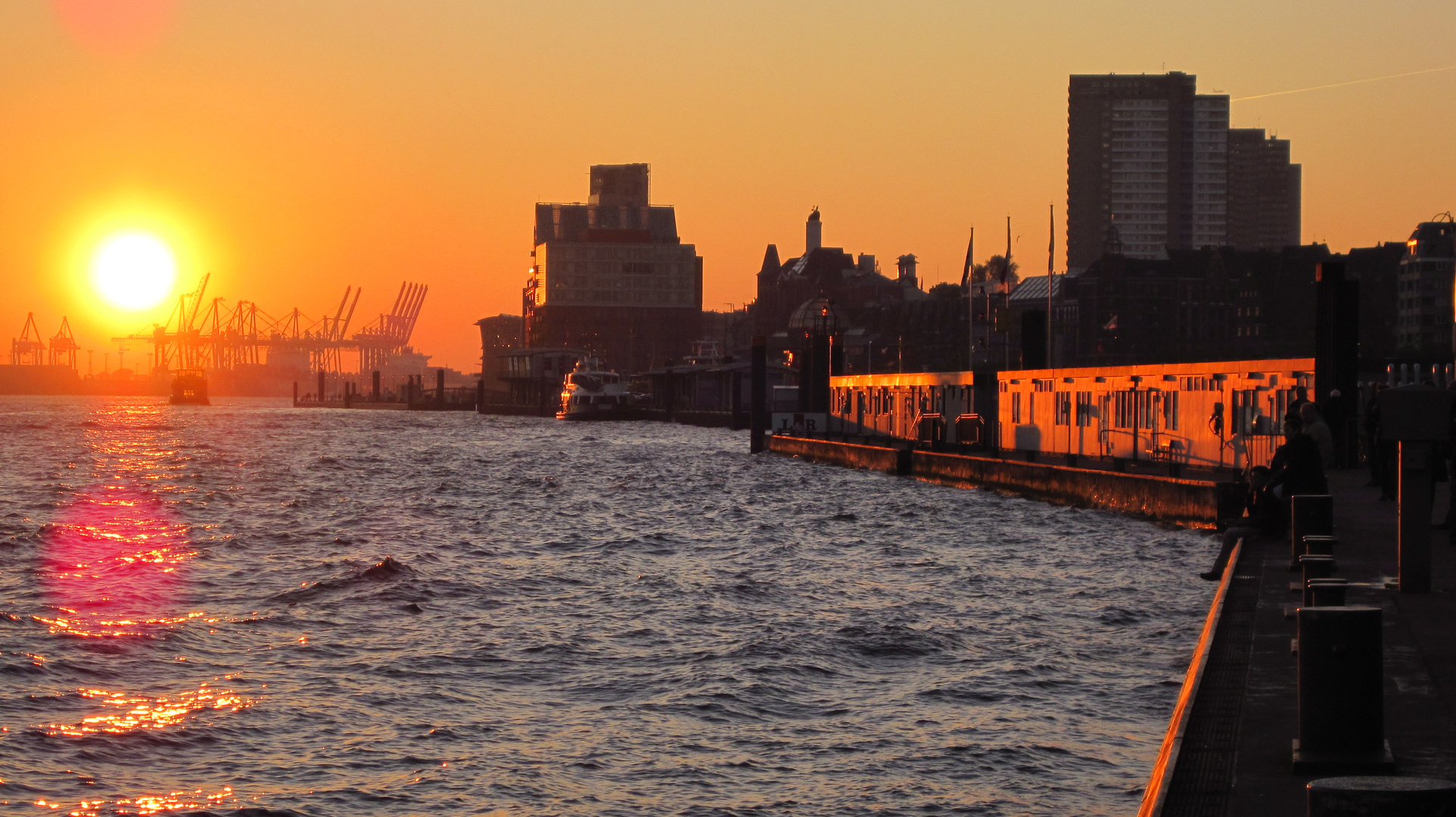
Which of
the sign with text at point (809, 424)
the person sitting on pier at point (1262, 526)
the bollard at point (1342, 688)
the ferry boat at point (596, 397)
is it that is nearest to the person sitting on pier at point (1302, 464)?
the person sitting on pier at point (1262, 526)

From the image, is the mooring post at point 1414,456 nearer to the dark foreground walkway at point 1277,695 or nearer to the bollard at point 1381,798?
the dark foreground walkway at point 1277,695

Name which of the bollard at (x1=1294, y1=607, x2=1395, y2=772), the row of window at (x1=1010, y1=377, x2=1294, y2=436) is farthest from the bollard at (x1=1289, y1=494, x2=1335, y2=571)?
the row of window at (x1=1010, y1=377, x2=1294, y2=436)

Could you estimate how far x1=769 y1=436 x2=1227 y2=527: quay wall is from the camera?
95.3ft

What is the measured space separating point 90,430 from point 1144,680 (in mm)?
115096

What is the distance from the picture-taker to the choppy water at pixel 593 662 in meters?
11.0

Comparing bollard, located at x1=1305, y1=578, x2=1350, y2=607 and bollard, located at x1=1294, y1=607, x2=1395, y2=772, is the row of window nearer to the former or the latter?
bollard, located at x1=1305, y1=578, x2=1350, y2=607

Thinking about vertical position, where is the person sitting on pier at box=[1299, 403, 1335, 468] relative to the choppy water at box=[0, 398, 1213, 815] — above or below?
above

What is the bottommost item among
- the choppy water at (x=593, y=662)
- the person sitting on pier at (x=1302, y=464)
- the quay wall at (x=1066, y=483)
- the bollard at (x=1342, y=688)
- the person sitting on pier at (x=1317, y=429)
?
the choppy water at (x=593, y=662)

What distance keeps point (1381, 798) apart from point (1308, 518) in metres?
11.3

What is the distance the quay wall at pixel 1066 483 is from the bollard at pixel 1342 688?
20480 mm

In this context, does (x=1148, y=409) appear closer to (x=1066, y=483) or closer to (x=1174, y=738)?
(x=1066, y=483)

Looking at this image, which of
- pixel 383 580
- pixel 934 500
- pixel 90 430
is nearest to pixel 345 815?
pixel 383 580

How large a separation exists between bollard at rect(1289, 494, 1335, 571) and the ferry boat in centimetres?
12671

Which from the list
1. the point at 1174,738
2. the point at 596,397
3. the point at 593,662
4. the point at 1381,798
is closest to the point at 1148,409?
the point at 593,662
